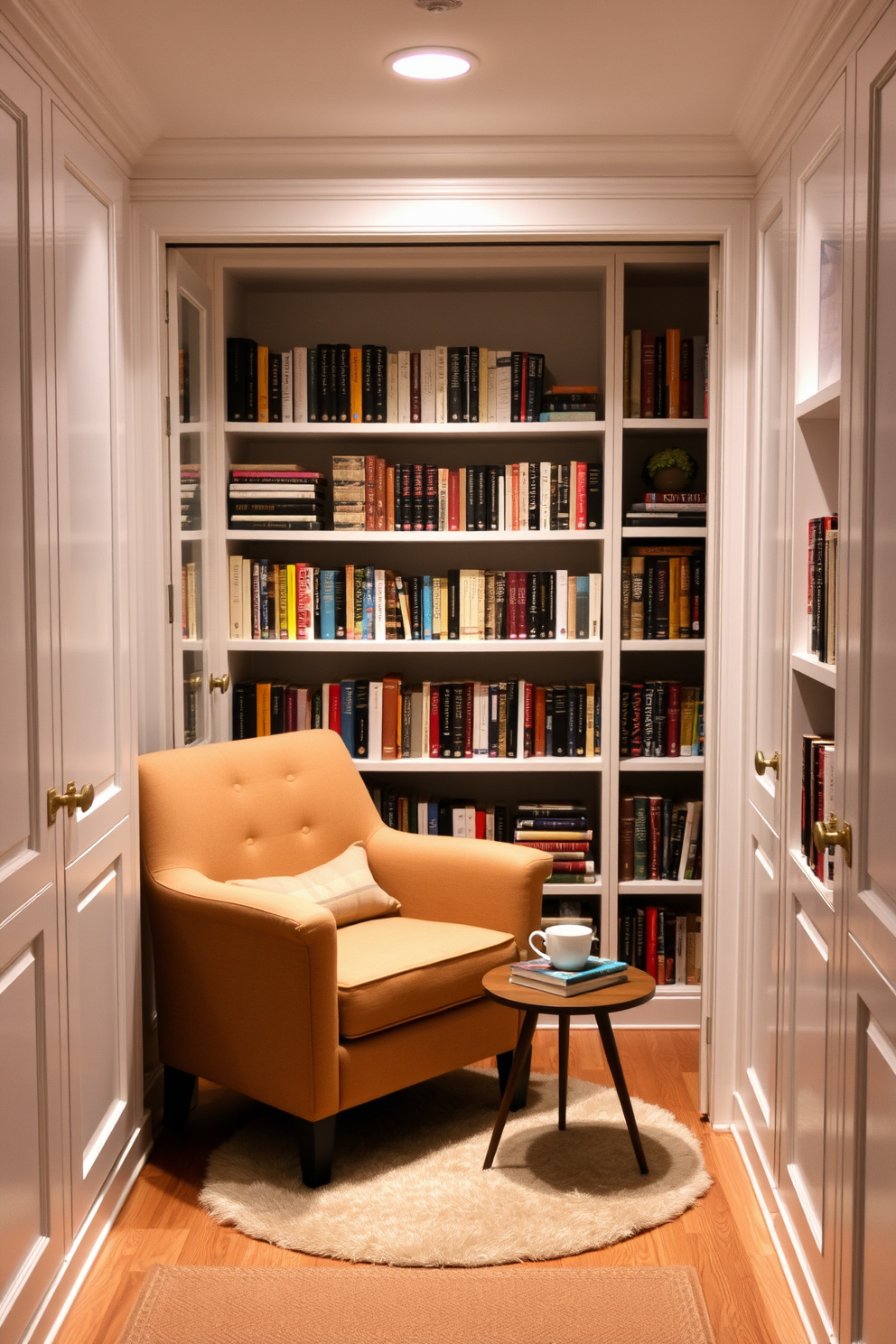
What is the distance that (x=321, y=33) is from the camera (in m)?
2.28

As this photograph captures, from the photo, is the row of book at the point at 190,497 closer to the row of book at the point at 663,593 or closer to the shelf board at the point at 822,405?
the row of book at the point at 663,593

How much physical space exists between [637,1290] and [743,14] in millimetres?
2405

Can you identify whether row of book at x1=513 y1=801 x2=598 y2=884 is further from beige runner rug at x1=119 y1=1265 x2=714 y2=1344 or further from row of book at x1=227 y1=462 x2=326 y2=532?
beige runner rug at x1=119 y1=1265 x2=714 y2=1344

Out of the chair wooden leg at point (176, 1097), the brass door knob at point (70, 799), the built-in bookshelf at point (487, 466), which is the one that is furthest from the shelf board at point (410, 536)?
the chair wooden leg at point (176, 1097)

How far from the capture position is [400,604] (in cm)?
377

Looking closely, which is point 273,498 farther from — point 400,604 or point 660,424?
point 660,424

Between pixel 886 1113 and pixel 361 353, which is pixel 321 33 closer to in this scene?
pixel 361 353

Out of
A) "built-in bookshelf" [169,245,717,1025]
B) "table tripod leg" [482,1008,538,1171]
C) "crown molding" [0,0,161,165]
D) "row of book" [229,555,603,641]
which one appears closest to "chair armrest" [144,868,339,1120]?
"table tripod leg" [482,1008,538,1171]

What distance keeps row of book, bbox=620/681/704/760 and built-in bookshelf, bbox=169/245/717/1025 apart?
42 mm

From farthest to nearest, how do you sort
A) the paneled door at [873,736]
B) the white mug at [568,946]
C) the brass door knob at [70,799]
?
the white mug at [568,946] → the brass door knob at [70,799] → the paneled door at [873,736]

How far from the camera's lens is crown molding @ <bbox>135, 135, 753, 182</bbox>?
2867mm

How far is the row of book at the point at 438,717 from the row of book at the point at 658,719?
0.09 metres

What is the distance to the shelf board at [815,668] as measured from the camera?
6.94 feet

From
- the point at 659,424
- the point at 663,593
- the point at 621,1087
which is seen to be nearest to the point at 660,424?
the point at 659,424
